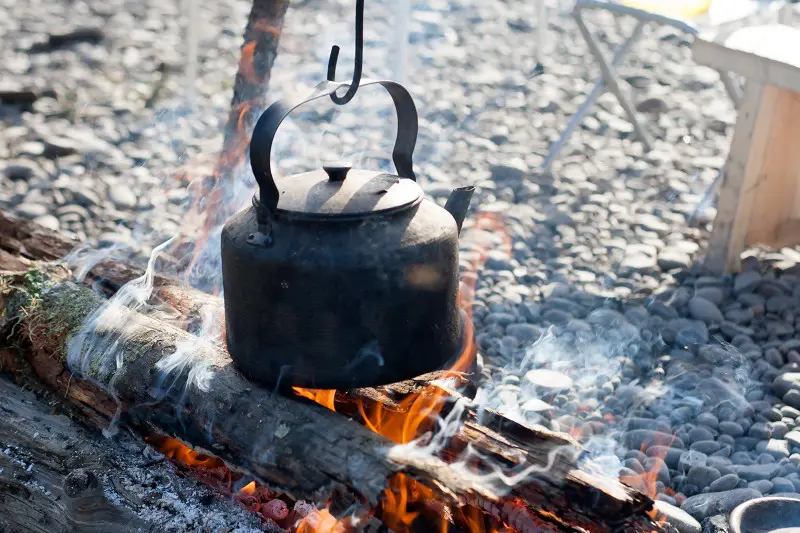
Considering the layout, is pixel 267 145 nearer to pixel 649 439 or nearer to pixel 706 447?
pixel 649 439

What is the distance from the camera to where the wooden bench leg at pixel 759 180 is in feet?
14.3

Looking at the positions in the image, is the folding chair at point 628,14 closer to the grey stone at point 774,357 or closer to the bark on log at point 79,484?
the grey stone at point 774,357

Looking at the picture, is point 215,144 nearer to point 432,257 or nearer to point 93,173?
point 93,173

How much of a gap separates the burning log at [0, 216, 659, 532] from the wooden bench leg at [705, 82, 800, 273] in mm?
2410

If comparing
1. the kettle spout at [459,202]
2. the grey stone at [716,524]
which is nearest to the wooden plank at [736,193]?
the grey stone at [716,524]

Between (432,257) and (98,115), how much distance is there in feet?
15.0

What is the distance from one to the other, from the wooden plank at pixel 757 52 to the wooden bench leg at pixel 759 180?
110 mm

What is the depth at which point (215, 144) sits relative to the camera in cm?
595

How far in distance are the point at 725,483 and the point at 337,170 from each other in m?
1.75

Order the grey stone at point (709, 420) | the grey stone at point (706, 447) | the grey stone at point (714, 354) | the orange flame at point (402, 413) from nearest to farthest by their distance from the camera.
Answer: the orange flame at point (402, 413)
the grey stone at point (706, 447)
the grey stone at point (709, 420)
the grey stone at point (714, 354)

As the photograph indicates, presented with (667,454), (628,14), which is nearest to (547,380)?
Result: (667,454)

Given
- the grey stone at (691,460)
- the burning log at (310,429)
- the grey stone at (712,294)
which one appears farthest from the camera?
the grey stone at (712,294)

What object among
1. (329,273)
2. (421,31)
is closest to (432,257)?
(329,273)

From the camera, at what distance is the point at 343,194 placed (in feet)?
7.90
